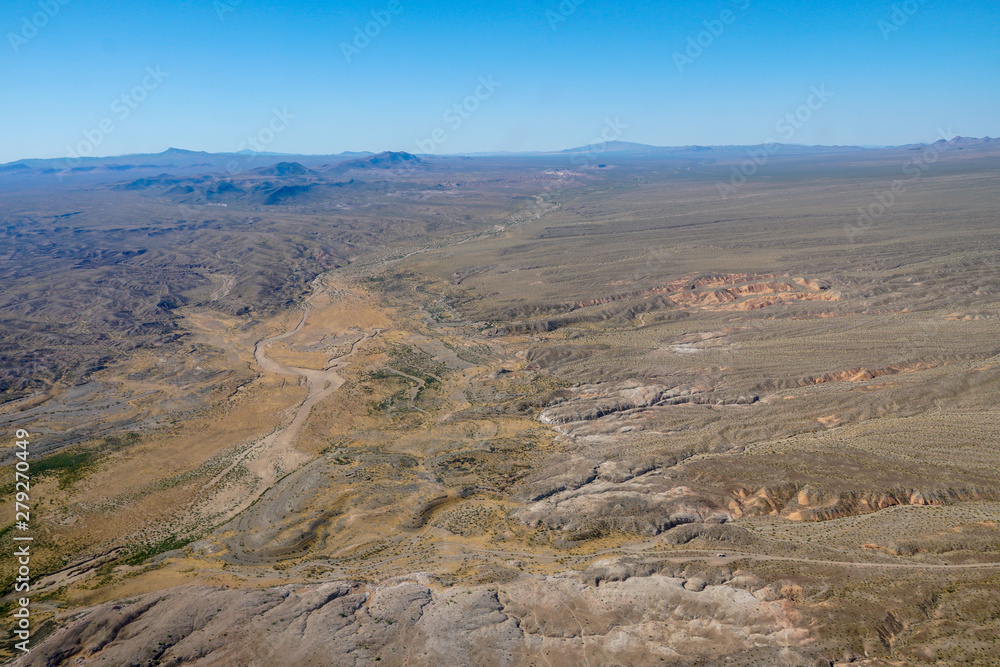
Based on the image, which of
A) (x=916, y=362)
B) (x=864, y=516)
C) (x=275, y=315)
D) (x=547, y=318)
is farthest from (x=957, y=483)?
(x=275, y=315)

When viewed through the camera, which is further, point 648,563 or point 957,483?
point 957,483

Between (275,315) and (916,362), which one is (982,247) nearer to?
(916,362)

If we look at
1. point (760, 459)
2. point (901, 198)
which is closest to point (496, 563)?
point (760, 459)

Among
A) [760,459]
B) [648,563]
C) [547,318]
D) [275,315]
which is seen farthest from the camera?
[275,315]

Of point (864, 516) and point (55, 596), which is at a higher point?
point (864, 516)

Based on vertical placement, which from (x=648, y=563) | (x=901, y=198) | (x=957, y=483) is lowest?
(x=648, y=563)

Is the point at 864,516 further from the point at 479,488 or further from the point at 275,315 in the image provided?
the point at 275,315

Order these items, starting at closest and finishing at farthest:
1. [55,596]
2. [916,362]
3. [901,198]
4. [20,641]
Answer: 1. [20,641]
2. [55,596]
3. [916,362]
4. [901,198]
